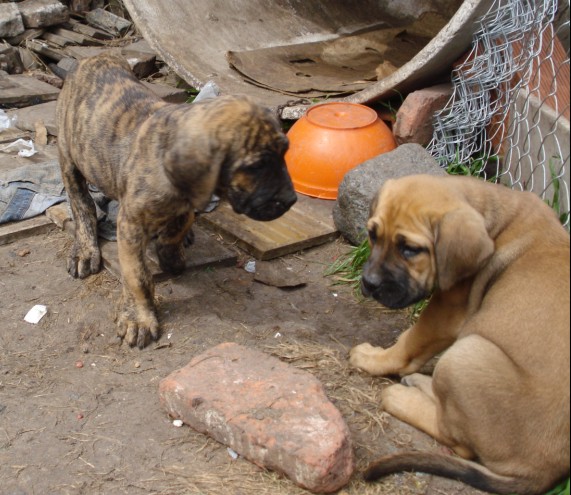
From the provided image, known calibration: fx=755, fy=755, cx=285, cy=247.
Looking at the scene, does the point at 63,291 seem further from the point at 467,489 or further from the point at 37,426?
the point at 467,489

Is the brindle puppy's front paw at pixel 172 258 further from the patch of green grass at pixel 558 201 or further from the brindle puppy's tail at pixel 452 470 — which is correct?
the patch of green grass at pixel 558 201

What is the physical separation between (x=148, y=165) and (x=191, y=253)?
4.69ft

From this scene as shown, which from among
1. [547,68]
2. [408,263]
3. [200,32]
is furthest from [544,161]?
[200,32]

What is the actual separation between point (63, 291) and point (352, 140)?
288 cm

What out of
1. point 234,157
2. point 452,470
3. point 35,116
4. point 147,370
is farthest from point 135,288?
point 35,116

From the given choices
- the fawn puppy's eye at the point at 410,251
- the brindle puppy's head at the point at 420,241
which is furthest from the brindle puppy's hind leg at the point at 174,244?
the fawn puppy's eye at the point at 410,251

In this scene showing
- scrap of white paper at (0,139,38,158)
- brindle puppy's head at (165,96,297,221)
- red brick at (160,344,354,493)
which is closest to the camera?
red brick at (160,344,354,493)

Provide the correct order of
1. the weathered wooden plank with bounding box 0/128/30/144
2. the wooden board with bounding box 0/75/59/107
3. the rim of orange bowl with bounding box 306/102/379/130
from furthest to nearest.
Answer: the wooden board with bounding box 0/75/59/107
the weathered wooden plank with bounding box 0/128/30/144
the rim of orange bowl with bounding box 306/102/379/130

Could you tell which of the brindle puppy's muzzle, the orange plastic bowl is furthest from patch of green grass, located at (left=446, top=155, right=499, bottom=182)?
the brindle puppy's muzzle

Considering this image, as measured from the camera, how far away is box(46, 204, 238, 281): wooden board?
19.6 ft

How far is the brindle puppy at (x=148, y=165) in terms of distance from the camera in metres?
4.54

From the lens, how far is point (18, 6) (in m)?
11.0

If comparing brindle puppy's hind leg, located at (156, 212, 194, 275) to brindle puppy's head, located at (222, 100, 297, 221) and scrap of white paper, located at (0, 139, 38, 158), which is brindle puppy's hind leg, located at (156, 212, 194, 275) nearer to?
brindle puppy's head, located at (222, 100, 297, 221)

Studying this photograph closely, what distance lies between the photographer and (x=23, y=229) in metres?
6.47
